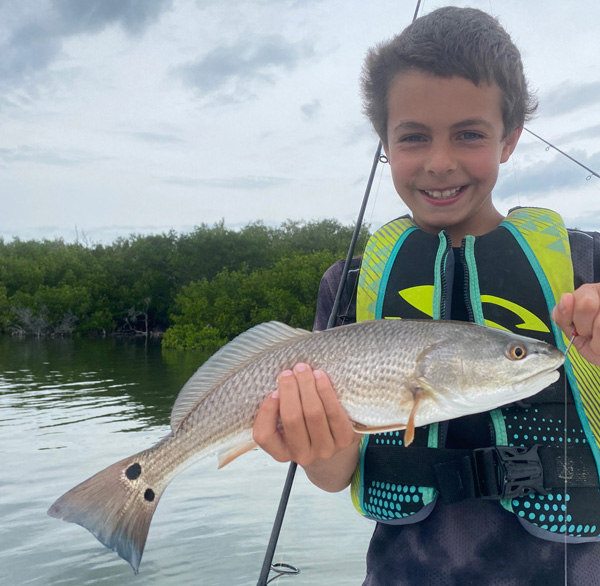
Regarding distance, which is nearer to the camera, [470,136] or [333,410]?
[333,410]

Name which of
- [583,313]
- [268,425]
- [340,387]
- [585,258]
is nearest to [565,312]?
[583,313]

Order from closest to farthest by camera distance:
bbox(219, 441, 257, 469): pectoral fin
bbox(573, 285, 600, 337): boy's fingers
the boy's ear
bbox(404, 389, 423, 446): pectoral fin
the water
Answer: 1. bbox(573, 285, 600, 337): boy's fingers
2. bbox(404, 389, 423, 446): pectoral fin
3. bbox(219, 441, 257, 469): pectoral fin
4. the boy's ear
5. the water

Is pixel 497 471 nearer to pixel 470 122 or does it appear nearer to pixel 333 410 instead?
pixel 333 410

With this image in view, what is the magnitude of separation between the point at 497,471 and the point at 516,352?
0.41m

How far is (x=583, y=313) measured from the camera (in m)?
1.78

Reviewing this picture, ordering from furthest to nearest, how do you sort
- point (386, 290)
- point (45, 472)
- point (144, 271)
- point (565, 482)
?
1. point (144, 271)
2. point (45, 472)
3. point (386, 290)
4. point (565, 482)

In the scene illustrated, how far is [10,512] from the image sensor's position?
6809 mm

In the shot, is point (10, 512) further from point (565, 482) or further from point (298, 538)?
point (565, 482)

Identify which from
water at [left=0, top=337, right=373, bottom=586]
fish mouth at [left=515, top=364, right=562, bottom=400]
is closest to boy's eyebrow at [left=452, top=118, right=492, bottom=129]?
fish mouth at [left=515, top=364, right=562, bottom=400]

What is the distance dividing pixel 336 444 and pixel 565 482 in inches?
31.9

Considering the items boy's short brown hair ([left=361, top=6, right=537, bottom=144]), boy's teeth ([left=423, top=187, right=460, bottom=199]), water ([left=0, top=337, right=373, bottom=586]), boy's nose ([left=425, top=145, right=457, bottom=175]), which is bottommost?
water ([left=0, top=337, right=373, bottom=586])

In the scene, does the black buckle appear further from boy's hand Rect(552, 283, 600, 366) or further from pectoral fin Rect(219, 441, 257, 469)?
pectoral fin Rect(219, 441, 257, 469)

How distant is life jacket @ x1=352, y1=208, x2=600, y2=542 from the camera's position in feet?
6.93

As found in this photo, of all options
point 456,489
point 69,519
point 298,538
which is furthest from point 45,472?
point 456,489
